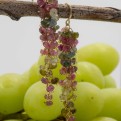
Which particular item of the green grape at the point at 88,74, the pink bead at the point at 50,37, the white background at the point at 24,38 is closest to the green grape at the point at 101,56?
the green grape at the point at 88,74

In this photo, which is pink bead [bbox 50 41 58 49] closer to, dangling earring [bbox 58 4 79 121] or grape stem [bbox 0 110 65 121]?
dangling earring [bbox 58 4 79 121]

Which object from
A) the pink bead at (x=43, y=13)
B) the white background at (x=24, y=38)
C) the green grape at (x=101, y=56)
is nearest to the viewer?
the pink bead at (x=43, y=13)

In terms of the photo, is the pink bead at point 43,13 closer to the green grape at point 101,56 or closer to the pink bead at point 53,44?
the pink bead at point 53,44

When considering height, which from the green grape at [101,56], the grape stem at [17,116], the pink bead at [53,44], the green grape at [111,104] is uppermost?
the pink bead at [53,44]

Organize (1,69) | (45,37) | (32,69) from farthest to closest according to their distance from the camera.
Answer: (1,69) → (32,69) → (45,37)

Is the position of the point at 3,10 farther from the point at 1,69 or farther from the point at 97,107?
the point at 1,69

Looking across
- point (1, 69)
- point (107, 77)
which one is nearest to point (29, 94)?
point (107, 77)

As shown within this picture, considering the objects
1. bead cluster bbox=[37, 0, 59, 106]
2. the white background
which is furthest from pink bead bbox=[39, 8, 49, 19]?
the white background

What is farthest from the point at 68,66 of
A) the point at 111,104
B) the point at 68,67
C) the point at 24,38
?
the point at 24,38
